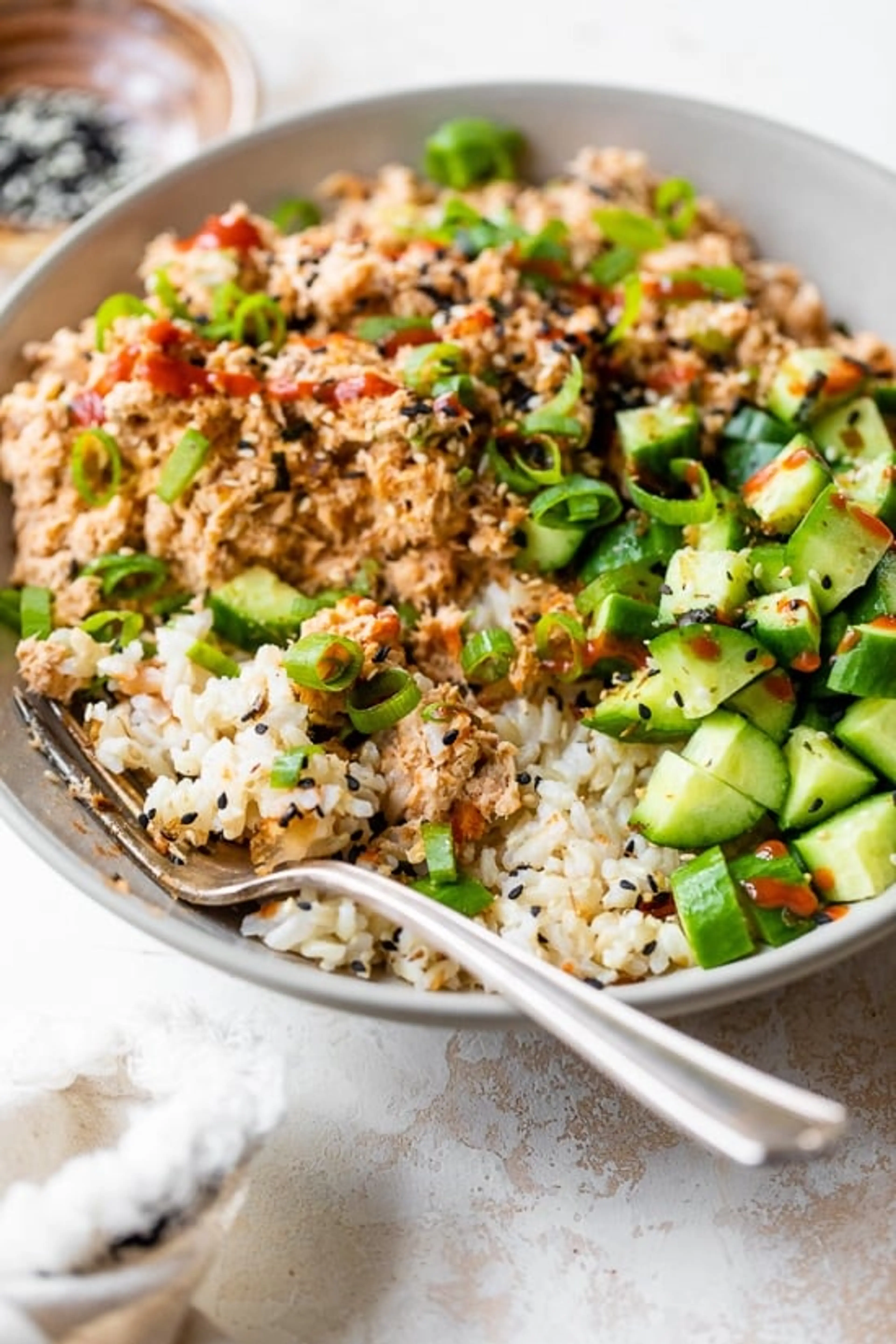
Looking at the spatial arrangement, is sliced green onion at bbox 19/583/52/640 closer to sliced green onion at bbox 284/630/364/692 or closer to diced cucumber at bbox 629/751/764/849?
sliced green onion at bbox 284/630/364/692

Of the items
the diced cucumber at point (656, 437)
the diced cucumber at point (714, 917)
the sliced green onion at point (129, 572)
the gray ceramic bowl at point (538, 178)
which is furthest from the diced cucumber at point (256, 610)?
the diced cucumber at point (714, 917)

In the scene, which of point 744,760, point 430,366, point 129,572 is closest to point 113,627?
point 129,572

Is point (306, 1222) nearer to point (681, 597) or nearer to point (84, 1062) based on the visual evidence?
point (84, 1062)

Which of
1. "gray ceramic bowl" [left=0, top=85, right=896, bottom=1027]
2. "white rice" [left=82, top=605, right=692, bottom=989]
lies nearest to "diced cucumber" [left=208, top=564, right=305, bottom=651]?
"white rice" [left=82, top=605, right=692, bottom=989]

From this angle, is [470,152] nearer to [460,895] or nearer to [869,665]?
[869,665]

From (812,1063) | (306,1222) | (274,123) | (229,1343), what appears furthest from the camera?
(274,123)

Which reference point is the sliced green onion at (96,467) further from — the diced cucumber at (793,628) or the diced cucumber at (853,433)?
the diced cucumber at (853,433)

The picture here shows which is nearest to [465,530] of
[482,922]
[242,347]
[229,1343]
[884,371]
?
[242,347]
